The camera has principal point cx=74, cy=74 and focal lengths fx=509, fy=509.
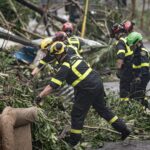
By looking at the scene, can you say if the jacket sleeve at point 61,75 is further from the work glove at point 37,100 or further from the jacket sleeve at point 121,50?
the jacket sleeve at point 121,50

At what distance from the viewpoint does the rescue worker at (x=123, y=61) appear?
9.96 meters

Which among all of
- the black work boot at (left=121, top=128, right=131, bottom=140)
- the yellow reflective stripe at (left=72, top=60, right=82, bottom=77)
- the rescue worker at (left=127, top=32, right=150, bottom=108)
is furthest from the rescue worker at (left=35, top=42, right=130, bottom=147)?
the rescue worker at (left=127, top=32, right=150, bottom=108)

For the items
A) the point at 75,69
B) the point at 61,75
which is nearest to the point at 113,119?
the point at 75,69

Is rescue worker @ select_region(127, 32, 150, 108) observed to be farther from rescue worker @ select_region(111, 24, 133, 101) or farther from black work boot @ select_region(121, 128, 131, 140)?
black work boot @ select_region(121, 128, 131, 140)

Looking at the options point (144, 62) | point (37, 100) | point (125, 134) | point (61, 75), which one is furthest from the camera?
point (144, 62)

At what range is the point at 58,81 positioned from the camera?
7.59 meters

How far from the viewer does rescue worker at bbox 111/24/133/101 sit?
996 cm

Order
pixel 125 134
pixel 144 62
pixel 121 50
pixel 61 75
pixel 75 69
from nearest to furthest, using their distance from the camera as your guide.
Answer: pixel 61 75 → pixel 75 69 → pixel 125 134 → pixel 121 50 → pixel 144 62

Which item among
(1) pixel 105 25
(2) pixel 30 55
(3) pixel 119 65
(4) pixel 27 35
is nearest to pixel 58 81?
(3) pixel 119 65

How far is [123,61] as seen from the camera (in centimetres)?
1024

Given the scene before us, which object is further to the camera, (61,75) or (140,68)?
(140,68)

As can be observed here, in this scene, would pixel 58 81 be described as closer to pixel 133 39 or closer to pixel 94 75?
pixel 94 75

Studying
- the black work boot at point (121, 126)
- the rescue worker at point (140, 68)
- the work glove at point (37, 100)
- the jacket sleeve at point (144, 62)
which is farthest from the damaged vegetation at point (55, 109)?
the jacket sleeve at point (144, 62)

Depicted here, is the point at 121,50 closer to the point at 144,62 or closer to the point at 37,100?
the point at 144,62
